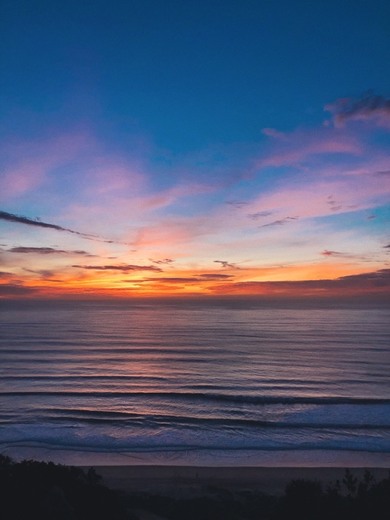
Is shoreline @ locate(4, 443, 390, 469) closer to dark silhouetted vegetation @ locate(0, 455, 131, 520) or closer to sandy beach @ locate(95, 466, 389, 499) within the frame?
sandy beach @ locate(95, 466, 389, 499)

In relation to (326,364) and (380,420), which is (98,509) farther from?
(326,364)

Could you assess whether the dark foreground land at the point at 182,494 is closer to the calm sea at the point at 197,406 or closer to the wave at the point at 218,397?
the calm sea at the point at 197,406

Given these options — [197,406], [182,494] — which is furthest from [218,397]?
[182,494]

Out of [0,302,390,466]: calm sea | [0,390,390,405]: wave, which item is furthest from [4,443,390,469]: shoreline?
[0,390,390,405]: wave

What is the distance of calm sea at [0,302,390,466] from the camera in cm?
1806

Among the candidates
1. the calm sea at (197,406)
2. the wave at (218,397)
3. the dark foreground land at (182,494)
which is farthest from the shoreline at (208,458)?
the wave at (218,397)

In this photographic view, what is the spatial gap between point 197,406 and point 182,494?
12509mm

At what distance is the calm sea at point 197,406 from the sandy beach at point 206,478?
A: 105cm

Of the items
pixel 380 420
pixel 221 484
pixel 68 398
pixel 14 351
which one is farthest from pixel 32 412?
pixel 14 351

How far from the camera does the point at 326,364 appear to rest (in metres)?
39.1

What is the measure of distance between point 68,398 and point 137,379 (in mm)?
7032

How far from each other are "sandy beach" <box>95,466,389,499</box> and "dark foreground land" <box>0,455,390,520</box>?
→ 4 centimetres

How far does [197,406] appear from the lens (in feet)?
82.8

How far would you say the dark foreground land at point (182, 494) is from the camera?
25.8 ft
